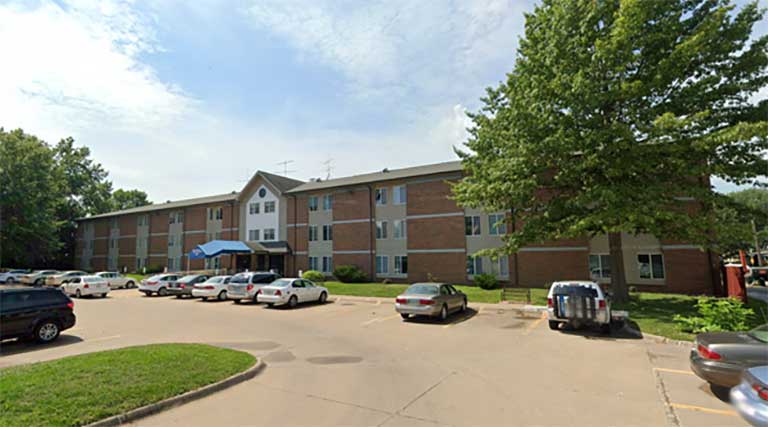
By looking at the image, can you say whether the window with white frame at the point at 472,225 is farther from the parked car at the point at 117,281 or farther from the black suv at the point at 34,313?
the parked car at the point at 117,281

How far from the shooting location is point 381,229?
32781mm

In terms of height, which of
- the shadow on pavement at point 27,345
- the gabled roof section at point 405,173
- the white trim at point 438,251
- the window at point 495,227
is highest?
the gabled roof section at point 405,173

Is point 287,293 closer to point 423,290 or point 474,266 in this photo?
point 423,290

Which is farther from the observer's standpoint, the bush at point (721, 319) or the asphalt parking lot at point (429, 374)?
the bush at point (721, 319)

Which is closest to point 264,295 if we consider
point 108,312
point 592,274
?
point 108,312

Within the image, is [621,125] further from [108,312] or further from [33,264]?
[33,264]

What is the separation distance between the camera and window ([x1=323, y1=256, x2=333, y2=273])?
3516cm

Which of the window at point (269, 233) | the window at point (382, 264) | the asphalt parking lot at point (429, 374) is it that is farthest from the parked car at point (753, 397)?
the window at point (269, 233)

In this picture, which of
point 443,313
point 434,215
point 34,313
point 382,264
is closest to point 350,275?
point 382,264

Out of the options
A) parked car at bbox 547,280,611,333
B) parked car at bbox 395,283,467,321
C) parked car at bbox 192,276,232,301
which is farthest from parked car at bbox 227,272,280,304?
parked car at bbox 547,280,611,333

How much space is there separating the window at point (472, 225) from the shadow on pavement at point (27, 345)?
2335cm

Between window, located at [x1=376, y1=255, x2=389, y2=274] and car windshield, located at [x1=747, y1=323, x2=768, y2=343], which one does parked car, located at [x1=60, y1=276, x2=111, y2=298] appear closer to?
window, located at [x1=376, y1=255, x2=389, y2=274]

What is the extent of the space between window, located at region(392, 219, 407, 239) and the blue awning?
1467cm

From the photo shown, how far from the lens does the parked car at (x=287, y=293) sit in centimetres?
1894
